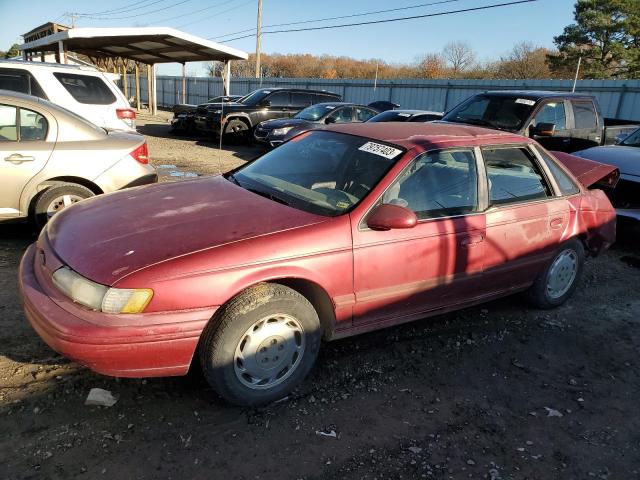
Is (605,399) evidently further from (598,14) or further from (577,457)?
(598,14)

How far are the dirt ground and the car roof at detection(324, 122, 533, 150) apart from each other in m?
1.46

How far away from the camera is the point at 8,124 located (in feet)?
16.0

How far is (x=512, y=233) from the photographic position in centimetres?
386

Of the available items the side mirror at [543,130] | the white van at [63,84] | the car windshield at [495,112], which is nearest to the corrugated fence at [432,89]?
the car windshield at [495,112]

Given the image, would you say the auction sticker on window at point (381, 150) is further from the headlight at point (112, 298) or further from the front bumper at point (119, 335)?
the headlight at point (112, 298)

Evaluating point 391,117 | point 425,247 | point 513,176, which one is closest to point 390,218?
point 425,247

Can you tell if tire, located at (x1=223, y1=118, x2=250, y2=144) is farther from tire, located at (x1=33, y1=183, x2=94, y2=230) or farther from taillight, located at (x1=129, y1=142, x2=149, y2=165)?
tire, located at (x1=33, y1=183, x2=94, y2=230)

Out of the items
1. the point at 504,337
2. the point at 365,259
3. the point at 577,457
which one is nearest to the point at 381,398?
the point at 365,259

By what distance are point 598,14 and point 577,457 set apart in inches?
1460

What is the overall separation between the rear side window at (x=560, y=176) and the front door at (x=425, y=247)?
3.06 ft

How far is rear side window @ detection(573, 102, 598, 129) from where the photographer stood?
8672 millimetres

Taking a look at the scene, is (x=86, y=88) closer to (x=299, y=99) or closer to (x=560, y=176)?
(x=560, y=176)

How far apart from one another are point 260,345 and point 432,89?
23.1 m

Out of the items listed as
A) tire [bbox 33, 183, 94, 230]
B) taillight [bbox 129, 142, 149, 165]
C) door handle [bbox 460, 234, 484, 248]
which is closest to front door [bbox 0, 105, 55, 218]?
tire [bbox 33, 183, 94, 230]
